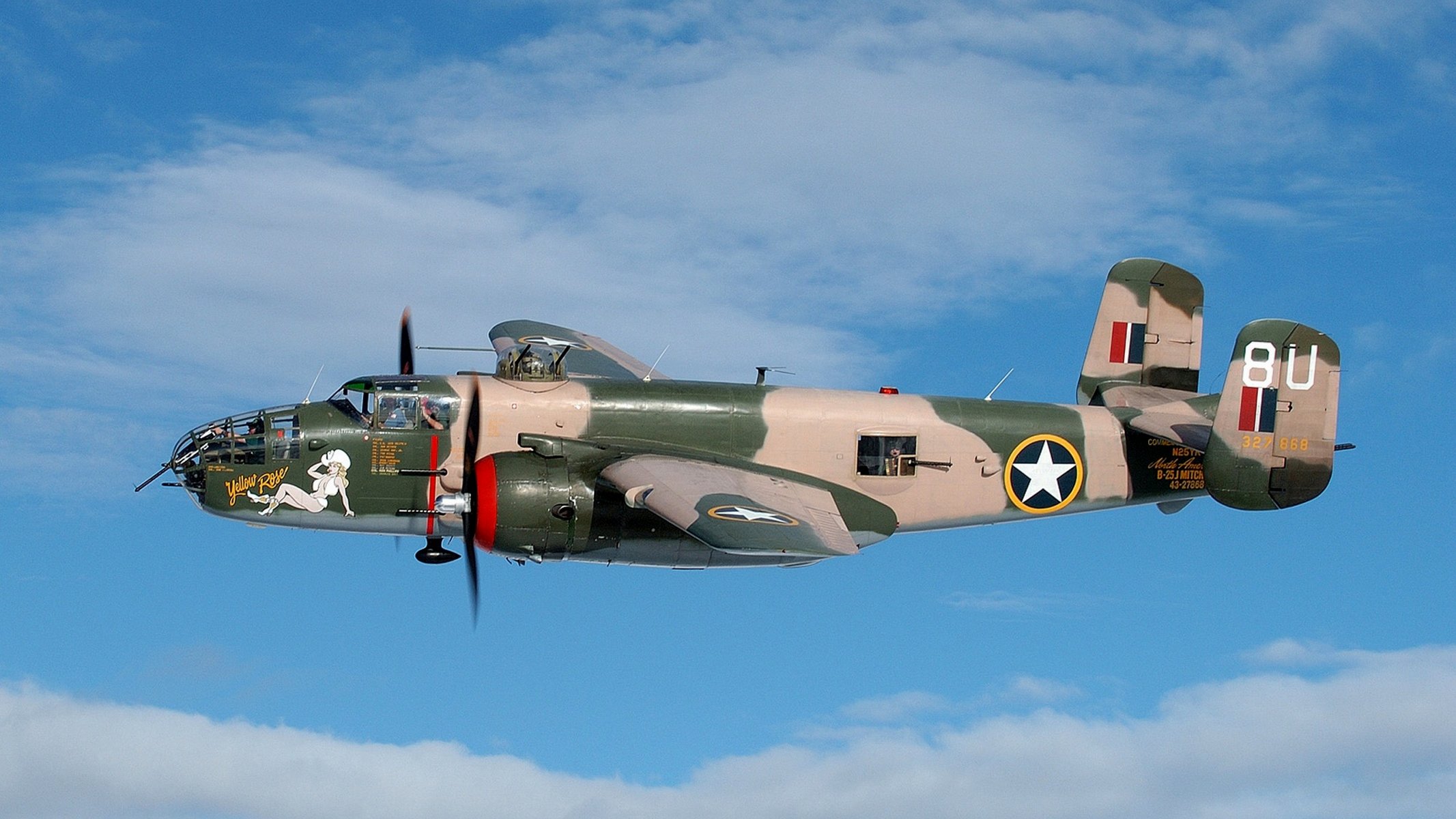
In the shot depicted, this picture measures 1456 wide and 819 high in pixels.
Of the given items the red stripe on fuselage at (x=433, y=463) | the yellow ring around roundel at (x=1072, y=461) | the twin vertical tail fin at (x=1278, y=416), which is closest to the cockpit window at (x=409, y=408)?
the red stripe on fuselage at (x=433, y=463)

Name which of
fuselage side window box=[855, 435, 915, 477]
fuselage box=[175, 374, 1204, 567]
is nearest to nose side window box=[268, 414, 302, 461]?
fuselage box=[175, 374, 1204, 567]

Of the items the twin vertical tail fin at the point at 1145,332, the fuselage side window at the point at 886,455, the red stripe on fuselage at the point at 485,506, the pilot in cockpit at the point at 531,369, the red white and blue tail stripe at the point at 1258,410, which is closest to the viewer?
the red stripe on fuselage at the point at 485,506

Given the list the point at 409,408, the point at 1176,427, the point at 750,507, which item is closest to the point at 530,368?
the point at 409,408

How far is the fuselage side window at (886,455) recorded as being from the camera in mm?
26375

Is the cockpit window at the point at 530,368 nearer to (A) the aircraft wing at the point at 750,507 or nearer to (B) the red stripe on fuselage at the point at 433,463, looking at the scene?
(B) the red stripe on fuselage at the point at 433,463

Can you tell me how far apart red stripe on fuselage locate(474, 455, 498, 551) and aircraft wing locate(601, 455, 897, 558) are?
5.60 feet

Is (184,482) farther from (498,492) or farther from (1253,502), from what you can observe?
(1253,502)

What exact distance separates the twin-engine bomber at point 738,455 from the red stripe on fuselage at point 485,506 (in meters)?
0.03

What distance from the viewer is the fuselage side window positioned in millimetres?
26375

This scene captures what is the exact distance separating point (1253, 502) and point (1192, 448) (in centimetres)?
137

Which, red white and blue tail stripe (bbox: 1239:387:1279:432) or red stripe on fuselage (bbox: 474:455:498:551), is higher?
red white and blue tail stripe (bbox: 1239:387:1279:432)

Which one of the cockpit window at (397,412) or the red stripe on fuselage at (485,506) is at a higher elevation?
the cockpit window at (397,412)

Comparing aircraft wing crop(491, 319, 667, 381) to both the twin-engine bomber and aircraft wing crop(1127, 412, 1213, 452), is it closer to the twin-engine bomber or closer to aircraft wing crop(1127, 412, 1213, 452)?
the twin-engine bomber

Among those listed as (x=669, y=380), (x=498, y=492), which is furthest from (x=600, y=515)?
(x=669, y=380)
